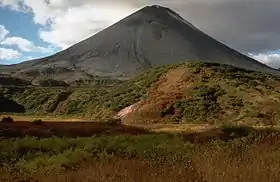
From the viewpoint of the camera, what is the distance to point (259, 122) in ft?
128

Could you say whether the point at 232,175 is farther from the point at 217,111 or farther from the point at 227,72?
the point at 227,72

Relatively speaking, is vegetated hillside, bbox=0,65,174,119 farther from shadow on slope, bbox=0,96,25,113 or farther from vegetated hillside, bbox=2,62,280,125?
shadow on slope, bbox=0,96,25,113

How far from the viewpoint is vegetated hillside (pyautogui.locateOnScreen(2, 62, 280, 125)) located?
43.8 m

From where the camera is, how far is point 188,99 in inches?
1887

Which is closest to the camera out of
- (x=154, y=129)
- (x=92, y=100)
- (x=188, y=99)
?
(x=154, y=129)

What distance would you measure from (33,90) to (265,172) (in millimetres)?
75387

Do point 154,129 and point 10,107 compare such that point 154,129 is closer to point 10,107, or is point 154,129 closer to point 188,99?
point 188,99

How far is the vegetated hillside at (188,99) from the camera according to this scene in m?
43.8

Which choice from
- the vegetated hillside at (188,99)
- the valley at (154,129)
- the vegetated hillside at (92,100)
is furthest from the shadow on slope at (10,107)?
the vegetated hillside at (188,99)

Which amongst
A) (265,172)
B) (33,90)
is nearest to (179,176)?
(265,172)

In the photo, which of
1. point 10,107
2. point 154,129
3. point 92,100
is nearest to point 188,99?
point 154,129

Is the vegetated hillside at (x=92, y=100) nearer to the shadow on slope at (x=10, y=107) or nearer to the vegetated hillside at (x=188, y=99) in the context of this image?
the vegetated hillside at (x=188, y=99)

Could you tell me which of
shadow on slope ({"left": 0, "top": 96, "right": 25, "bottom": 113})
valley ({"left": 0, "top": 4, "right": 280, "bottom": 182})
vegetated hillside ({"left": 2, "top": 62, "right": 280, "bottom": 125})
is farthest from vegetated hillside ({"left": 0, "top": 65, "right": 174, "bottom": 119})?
shadow on slope ({"left": 0, "top": 96, "right": 25, "bottom": 113})

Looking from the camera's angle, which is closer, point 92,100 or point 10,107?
point 92,100
